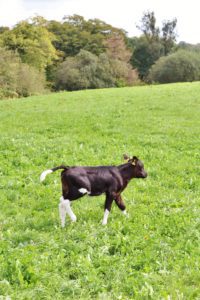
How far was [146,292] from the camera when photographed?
210 inches

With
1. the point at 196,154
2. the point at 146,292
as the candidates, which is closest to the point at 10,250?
the point at 146,292

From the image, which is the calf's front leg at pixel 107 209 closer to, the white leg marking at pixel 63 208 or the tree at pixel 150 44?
the white leg marking at pixel 63 208

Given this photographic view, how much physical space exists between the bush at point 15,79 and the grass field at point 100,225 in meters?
28.2

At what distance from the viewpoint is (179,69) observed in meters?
62.5

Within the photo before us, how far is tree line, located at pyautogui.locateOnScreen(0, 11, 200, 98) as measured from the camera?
48.5 meters

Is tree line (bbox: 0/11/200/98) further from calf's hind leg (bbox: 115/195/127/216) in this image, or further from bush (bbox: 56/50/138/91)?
calf's hind leg (bbox: 115/195/127/216)

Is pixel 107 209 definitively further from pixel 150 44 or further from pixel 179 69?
pixel 150 44

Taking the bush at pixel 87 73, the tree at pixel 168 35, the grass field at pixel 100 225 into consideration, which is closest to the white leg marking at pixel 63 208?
→ the grass field at pixel 100 225

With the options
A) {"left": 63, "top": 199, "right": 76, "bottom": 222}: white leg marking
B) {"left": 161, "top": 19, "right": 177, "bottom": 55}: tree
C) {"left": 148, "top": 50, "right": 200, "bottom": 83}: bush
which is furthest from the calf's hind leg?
{"left": 161, "top": 19, "right": 177, "bottom": 55}: tree

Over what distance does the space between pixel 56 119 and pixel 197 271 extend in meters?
16.3

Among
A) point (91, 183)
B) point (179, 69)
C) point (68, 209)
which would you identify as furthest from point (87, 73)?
point (68, 209)

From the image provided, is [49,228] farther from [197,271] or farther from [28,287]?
[197,271]

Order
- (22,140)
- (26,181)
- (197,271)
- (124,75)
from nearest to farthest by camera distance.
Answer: (197,271)
(26,181)
(22,140)
(124,75)

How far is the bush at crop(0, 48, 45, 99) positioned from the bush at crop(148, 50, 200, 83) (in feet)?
70.1
